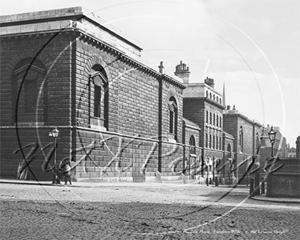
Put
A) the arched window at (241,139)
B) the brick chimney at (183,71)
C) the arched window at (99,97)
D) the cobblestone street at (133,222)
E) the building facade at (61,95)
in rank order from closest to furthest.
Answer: the cobblestone street at (133,222)
the building facade at (61,95)
the arched window at (99,97)
the brick chimney at (183,71)
the arched window at (241,139)

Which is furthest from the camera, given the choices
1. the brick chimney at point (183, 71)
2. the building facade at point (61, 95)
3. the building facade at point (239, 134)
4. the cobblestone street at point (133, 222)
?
the building facade at point (239, 134)

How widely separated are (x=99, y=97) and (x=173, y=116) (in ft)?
52.3

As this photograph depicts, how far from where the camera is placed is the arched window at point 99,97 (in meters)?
28.7

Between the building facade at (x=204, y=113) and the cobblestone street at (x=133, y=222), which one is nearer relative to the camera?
the cobblestone street at (x=133, y=222)

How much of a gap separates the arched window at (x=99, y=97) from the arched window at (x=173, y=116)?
1390cm

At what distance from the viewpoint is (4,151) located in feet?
89.8

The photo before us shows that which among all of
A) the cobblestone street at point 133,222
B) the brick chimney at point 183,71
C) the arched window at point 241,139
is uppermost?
the brick chimney at point 183,71

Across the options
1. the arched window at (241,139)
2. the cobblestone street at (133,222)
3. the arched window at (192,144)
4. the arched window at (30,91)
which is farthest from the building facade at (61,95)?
the arched window at (241,139)

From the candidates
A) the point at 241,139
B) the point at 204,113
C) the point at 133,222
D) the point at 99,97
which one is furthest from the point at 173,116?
the point at 133,222

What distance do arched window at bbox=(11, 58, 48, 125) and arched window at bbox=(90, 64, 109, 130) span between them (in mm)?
3113

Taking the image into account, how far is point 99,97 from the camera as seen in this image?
29.7m

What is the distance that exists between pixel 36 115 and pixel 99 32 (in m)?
7.18

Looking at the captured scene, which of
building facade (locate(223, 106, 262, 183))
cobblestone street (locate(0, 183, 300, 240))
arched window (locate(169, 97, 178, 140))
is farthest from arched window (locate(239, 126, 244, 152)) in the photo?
cobblestone street (locate(0, 183, 300, 240))

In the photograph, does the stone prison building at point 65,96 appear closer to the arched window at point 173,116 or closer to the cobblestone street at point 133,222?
the arched window at point 173,116
